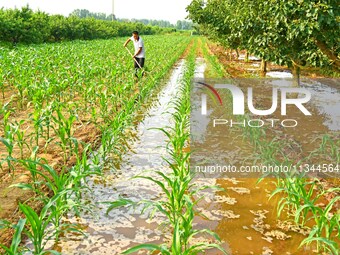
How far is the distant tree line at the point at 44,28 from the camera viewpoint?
23453mm

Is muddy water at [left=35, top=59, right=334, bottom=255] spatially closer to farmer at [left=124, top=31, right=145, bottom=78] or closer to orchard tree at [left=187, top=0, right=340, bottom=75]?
orchard tree at [left=187, top=0, right=340, bottom=75]

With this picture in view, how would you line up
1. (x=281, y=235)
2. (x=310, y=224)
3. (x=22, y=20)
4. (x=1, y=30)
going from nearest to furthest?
(x=281, y=235), (x=310, y=224), (x=1, y=30), (x=22, y=20)

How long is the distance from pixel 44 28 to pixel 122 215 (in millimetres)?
26814

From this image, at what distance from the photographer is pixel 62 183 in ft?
12.2

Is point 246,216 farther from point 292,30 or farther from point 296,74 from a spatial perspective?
point 296,74

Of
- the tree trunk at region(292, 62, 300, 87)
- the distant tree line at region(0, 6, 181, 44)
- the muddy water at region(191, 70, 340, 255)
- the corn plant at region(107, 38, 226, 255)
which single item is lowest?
the muddy water at region(191, 70, 340, 255)

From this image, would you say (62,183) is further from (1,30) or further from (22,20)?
(22,20)

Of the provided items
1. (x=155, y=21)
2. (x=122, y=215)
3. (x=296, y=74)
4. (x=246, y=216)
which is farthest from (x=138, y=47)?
(x=155, y=21)

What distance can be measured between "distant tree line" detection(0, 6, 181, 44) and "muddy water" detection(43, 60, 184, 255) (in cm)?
1973

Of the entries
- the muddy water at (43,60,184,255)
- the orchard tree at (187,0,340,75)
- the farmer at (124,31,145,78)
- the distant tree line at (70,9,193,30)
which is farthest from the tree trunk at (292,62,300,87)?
the distant tree line at (70,9,193,30)

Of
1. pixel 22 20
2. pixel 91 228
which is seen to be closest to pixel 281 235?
pixel 91 228

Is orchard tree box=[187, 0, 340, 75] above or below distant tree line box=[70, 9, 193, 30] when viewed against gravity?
below

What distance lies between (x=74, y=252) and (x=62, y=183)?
71 centimetres

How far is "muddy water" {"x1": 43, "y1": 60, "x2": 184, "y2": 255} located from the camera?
346cm
